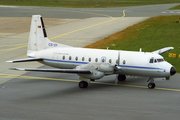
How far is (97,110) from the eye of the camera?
1972 centimetres

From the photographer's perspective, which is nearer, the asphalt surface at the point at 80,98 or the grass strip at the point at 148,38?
the asphalt surface at the point at 80,98

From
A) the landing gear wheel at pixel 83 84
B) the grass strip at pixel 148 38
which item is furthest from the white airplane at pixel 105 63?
Answer: the grass strip at pixel 148 38

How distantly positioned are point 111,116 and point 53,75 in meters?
12.0

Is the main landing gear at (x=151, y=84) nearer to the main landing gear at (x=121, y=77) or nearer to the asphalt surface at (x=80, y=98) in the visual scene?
the asphalt surface at (x=80, y=98)

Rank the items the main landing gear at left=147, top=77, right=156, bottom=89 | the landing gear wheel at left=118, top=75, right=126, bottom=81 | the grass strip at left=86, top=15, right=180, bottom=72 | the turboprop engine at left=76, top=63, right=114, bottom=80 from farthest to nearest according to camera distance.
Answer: the grass strip at left=86, top=15, right=180, bottom=72 < the landing gear wheel at left=118, top=75, right=126, bottom=81 < the main landing gear at left=147, top=77, right=156, bottom=89 < the turboprop engine at left=76, top=63, right=114, bottom=80

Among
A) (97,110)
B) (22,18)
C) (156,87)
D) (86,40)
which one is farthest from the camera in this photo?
(22,18)

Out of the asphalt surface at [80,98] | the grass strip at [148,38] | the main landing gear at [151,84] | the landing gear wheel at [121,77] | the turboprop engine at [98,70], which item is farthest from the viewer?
the grass strip at [148,38]

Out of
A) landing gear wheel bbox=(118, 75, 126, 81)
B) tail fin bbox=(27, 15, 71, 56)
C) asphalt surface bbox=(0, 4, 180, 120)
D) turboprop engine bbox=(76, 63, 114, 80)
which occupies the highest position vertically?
tail fin bbox=(27, 15, 71, 56)

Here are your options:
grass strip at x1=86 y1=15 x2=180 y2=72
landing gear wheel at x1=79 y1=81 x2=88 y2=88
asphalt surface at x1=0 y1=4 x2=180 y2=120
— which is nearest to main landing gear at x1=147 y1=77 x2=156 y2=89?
asphalt surface at x1=0 y1=4 x2=180 y2=120

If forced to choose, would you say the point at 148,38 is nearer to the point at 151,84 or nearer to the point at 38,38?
the point at 38,38

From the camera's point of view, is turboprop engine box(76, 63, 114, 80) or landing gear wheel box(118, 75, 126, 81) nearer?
turboprop engine box(76, 63, 114, 80)

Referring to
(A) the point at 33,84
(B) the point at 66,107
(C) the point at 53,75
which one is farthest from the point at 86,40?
(B) the point at 66,107

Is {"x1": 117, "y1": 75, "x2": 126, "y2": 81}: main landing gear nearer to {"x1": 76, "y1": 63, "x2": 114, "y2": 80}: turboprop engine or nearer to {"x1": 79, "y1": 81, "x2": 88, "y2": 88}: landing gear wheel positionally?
{"x1": 76, "y1": 63, "x2": 114, "y2": 80}: turboprop engine

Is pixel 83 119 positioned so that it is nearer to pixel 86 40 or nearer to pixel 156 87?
pixel 156 87
